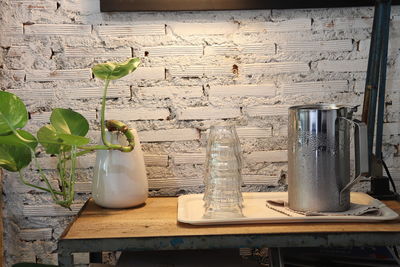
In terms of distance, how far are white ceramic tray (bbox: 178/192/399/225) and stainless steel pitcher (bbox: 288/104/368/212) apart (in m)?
0.06

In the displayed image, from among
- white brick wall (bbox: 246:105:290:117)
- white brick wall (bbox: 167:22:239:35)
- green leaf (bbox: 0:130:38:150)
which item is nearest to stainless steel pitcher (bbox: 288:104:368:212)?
white brick wall (bbox: 246:105:290:117)

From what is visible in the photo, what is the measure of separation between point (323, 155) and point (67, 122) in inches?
28.1

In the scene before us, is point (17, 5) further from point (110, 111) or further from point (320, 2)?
point (320, 2)

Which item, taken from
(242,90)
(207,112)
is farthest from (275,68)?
(207,112)

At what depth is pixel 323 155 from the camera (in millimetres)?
1250

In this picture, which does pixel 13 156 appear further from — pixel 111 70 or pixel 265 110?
pixel 265 110

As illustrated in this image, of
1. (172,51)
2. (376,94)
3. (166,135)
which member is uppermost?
(172,51)

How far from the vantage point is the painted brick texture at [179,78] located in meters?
1.62

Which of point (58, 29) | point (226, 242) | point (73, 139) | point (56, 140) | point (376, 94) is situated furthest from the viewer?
point (58, 29)

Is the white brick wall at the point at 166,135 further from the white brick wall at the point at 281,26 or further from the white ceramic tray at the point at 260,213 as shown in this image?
the white brick wall at the point at 281,26

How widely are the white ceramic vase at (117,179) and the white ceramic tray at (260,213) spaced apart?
143 millimetres

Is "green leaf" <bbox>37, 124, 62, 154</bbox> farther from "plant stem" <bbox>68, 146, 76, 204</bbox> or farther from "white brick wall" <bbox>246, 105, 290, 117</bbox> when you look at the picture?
"white brick wall" <bbox>246, 105, 290, 117</bbox>

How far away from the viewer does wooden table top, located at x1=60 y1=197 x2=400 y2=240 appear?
1169mm

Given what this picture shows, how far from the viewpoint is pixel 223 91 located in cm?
164
